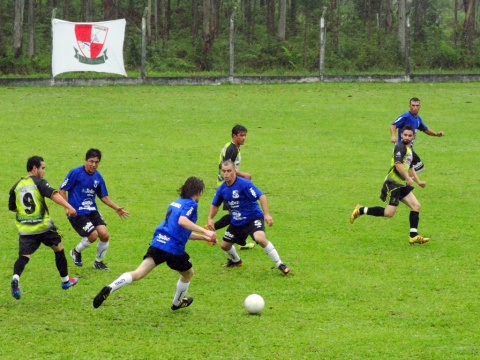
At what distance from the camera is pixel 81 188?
12.4 m

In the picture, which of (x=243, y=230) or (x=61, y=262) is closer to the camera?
(x=61, y=262)

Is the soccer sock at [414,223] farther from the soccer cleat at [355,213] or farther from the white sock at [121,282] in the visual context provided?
the white sock at [121,282]

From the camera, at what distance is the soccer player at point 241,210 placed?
12.2m

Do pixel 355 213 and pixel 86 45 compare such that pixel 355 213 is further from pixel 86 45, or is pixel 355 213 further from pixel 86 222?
pixel 86 45

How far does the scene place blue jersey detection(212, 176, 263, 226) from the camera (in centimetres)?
1227

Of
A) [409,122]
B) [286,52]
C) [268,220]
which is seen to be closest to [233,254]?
[268,220]

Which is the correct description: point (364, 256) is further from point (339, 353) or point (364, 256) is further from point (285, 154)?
point (285, 154)

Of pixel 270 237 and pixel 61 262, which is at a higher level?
pixel 61 262

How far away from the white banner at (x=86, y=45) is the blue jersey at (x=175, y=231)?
814 inches

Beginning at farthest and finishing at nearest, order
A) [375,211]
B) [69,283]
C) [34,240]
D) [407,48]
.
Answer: [407,48] < [375,211] < [69,283] < [34,240]

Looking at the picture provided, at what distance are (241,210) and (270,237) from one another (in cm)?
245

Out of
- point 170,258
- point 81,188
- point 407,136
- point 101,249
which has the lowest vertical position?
point 101,249

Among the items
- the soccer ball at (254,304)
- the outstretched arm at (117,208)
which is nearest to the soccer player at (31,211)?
the outstretched arm at (117,208)

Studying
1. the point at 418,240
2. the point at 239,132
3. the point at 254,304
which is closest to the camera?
the point at 254,304
